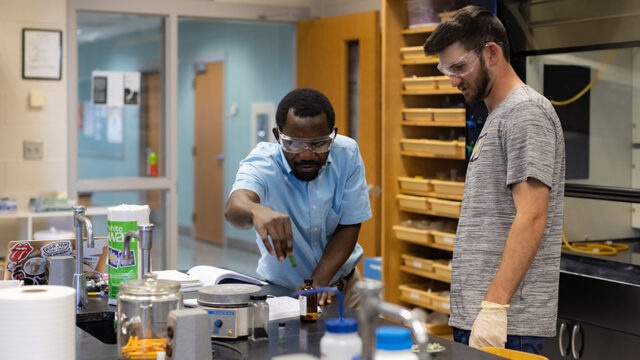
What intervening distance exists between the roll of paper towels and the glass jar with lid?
15 centimetres

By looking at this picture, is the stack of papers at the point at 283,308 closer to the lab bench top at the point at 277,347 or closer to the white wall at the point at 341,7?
the lab bench top at the point at 277,347

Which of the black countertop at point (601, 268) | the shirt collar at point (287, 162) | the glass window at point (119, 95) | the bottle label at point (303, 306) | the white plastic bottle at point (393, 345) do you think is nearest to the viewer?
the white plastic bottle at point (393, 345)

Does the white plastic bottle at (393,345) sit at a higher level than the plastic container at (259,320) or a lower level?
higher

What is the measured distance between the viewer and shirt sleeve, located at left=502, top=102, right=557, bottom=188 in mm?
2047

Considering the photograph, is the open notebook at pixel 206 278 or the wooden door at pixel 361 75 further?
the wooden door at pixel 361 75

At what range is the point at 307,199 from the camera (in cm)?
250

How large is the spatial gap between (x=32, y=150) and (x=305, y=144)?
9.87 ft

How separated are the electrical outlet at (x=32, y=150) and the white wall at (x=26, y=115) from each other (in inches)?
1.0

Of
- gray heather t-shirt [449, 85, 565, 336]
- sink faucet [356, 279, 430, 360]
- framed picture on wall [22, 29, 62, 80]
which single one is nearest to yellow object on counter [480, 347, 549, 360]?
gray heather t-shirt [449, 85, 565, 336]

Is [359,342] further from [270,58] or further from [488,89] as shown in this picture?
[270,58]

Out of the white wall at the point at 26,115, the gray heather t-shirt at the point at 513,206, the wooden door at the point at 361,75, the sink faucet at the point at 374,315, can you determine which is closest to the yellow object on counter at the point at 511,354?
the gray heather t-shirt at the point at 513,206

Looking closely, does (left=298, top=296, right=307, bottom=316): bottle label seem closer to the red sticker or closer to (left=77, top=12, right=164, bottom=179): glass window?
the red sticker

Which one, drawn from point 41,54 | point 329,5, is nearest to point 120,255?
point 41,54

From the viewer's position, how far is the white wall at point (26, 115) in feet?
15.1
